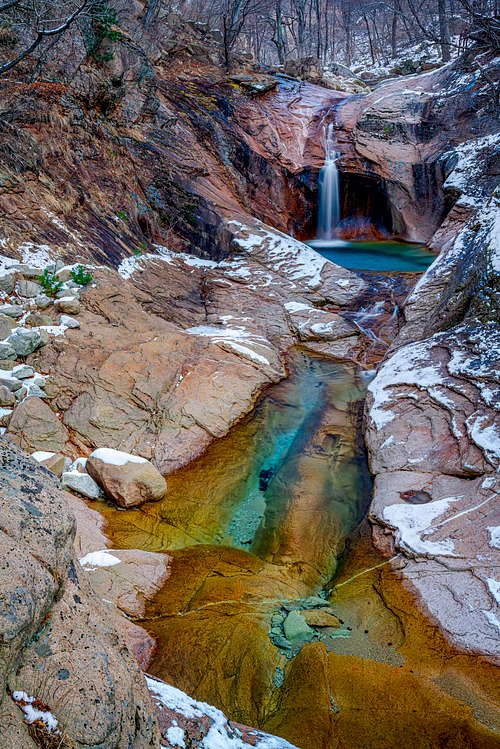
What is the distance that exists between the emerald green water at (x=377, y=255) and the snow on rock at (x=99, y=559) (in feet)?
33.7

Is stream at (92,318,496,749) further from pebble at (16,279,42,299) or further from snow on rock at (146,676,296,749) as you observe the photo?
pebble at (16,279,42,299)

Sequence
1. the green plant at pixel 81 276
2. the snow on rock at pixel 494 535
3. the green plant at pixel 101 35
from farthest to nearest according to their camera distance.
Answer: the green plant at pixel 101 35 < the green plant at pixel 81 276 < the snow on rock at pixel 494 535

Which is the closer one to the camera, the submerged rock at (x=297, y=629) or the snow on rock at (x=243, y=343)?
the submerged rock at (x=297, y=629)

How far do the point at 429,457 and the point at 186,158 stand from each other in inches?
418

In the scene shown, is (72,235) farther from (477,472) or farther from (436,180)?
(436,180)

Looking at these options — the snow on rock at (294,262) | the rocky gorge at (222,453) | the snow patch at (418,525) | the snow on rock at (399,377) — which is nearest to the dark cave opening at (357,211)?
the rocky gorge at (222,453)

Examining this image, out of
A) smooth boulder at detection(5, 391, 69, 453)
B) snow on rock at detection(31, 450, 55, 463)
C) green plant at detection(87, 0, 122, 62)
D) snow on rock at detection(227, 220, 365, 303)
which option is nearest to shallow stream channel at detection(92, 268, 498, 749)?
snow on rock at detection(31, 450, 55, 463)

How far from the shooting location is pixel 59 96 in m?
9.35

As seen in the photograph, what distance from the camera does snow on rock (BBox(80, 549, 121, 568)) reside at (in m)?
3.75

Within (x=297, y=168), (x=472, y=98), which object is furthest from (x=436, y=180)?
(x=297, y=168)

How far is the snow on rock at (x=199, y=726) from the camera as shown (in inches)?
68.2

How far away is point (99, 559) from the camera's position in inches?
150

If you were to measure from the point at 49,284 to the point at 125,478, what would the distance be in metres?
3.49

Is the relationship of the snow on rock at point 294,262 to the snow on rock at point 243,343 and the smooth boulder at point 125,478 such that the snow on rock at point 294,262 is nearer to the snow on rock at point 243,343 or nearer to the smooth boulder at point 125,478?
the snow on rock at point 243,343
